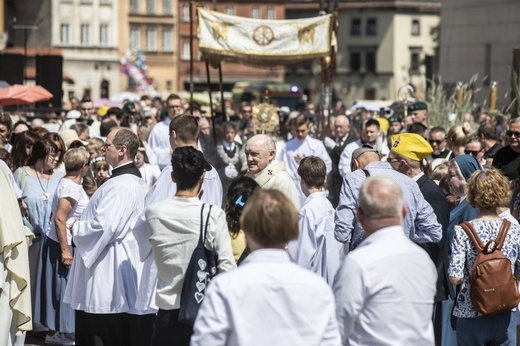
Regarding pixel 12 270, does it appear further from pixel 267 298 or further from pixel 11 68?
pixel 11 68

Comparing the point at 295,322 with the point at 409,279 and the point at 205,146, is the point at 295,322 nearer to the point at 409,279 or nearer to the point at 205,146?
the point at 409,279

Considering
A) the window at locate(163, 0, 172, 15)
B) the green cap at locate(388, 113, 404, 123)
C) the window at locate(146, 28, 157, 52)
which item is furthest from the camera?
the window at locate(163, 0, 172, 15)

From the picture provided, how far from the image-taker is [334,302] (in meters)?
5.79

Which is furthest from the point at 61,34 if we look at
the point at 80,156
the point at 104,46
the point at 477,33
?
the point at 80,156

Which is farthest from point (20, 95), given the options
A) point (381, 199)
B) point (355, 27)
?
point (355, 27)

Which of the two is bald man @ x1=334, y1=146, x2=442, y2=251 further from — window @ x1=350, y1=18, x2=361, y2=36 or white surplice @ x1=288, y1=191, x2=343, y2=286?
window @ x1=350, y1=18, x2=361, y2=36

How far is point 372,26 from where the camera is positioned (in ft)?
363

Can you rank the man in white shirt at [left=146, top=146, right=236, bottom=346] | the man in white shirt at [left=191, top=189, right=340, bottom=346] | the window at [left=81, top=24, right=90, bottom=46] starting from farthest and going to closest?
the window at [left=81, top=24, right=90, bottom=46] < the man in white shirt at [left=146, top=146, right=236, bottom=346] < the man in white shirt at [left=191, top=189, right=340, bottom=346]

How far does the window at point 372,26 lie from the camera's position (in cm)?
11012

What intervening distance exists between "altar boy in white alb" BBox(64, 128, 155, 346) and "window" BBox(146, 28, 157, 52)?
95374 millimetres

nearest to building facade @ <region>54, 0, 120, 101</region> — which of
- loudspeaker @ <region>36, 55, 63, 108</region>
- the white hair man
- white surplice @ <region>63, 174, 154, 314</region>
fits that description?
loudspeaker @ <region>36, 55, 63, 108</region>

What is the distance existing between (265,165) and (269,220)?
4352 millimetres

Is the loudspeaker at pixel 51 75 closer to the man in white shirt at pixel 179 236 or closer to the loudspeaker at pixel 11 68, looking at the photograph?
the loudspeaker at pixel 11 68

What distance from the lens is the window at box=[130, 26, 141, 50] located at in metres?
102
